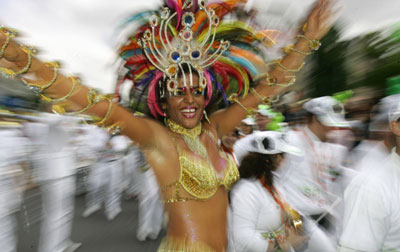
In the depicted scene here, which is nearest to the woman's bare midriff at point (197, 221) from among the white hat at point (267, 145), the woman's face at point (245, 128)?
the white hat at point (267, 145)

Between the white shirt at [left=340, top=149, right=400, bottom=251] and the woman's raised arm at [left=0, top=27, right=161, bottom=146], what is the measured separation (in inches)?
50.0

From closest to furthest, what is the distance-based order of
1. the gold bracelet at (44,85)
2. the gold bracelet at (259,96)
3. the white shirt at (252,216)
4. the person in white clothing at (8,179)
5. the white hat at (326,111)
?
1. the gold bracelet at (44,85)
2. the white shirt at (252,216)
3. the gold bracelet at (259,96)
4. the person in white clothing at (8,179)
5. the white hat at (326,111)

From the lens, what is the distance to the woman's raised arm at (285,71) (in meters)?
2.06

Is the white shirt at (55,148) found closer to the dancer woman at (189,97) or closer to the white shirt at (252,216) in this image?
the dancer woman at (189,97)

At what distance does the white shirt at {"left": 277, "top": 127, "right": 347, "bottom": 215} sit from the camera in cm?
307

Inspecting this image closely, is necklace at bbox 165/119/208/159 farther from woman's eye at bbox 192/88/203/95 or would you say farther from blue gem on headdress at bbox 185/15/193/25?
blue gem on headdress at bbox 185/15/193/25

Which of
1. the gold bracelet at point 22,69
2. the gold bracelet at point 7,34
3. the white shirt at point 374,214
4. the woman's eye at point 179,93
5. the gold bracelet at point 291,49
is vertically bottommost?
the white shirt at point 374,214

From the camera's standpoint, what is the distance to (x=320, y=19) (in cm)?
207

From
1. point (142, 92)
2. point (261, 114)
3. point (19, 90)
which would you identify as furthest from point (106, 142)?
point (142, 92)

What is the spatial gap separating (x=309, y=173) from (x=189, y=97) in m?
1.92

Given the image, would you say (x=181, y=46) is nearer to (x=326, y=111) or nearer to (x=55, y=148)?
(x=326, y=111)

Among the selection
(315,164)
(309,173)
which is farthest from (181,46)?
(315,164)

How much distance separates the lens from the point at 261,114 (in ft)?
14.9

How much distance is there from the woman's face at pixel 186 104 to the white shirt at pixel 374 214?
1.05 m
